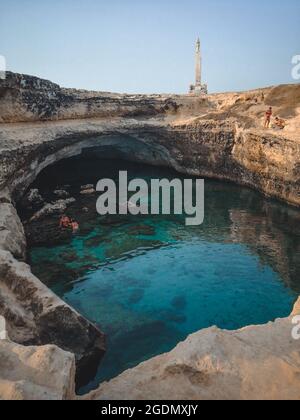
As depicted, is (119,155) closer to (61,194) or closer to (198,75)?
(61,194)

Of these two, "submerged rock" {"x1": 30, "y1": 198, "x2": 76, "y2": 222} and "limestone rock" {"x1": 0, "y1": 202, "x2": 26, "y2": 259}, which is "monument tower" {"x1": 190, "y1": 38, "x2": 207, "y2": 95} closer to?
"submerged rock" {"x1": 30, "y1": 198, "x2": 76, "y2": 222}

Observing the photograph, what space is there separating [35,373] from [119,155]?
33677mm

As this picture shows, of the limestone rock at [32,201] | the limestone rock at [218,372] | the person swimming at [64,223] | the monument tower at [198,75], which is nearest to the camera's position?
the limestone rock at [218,372]

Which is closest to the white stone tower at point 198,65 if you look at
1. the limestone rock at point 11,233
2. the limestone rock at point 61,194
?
the limestone rock at point 61,194

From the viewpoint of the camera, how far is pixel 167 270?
52.8 ft

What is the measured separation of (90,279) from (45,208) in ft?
29.4

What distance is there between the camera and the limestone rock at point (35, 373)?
4.39m

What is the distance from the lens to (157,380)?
210 inches

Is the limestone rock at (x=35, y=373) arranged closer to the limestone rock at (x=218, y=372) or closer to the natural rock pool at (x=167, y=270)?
the limestone rock at (x=218, y=372)

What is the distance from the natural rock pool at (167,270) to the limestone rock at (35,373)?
467cm

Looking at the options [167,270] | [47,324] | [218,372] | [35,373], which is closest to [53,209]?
[167,270]

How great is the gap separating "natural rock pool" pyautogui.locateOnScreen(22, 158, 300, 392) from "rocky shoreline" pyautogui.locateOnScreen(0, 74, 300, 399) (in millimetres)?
1467

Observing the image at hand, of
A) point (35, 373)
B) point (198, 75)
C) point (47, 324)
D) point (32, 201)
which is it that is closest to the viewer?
point (35, 373)
